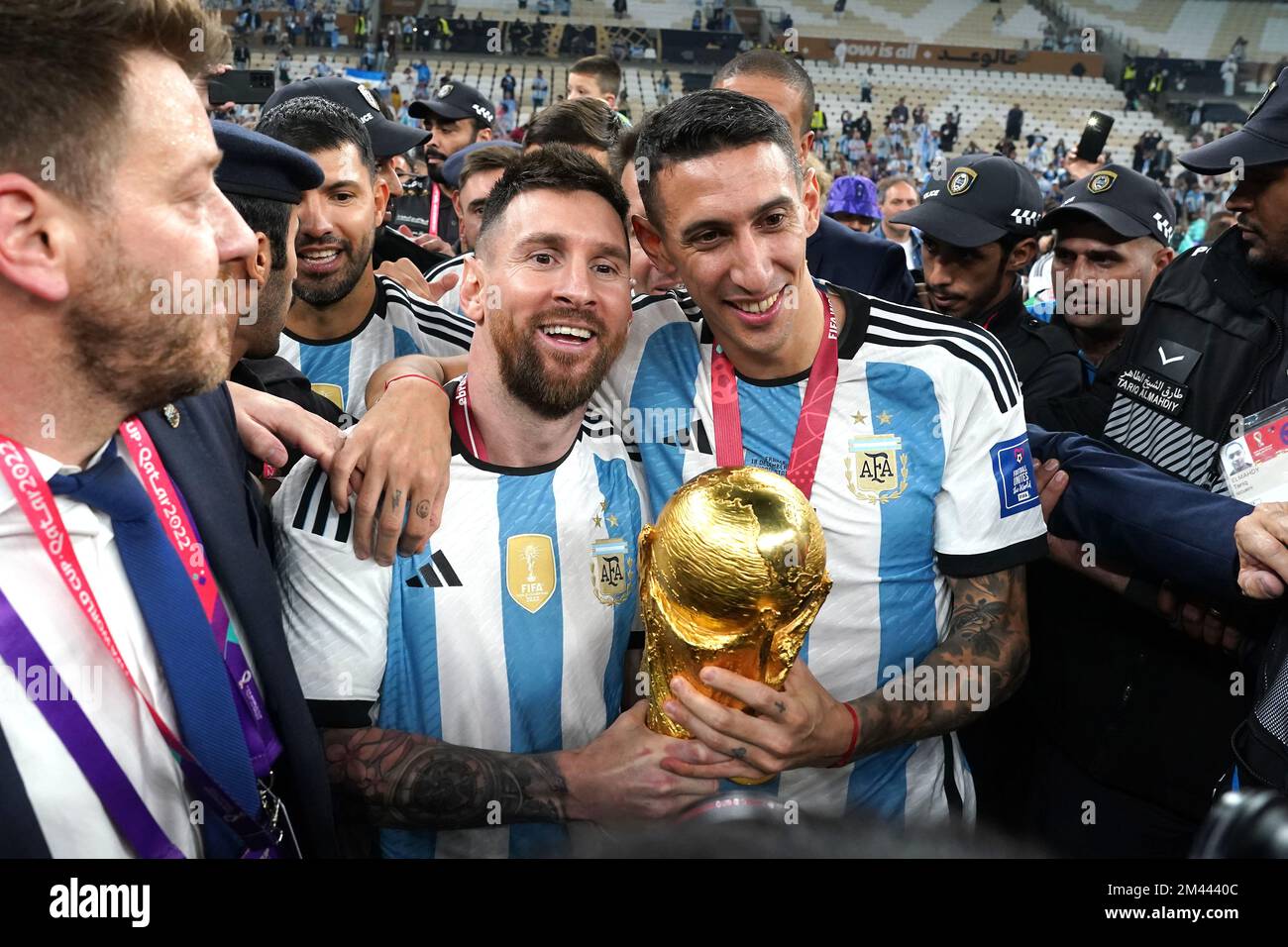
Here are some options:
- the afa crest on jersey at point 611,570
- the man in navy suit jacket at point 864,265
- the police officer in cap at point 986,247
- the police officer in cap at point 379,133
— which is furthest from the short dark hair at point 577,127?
the afa crest on jersey at point 611,570

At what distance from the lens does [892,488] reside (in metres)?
1.86

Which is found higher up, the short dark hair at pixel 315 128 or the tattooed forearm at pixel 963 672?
the short dark hair at pixel 315 128

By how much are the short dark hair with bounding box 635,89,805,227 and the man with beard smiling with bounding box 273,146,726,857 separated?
116mm

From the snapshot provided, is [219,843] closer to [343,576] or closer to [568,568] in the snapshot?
[343,576]

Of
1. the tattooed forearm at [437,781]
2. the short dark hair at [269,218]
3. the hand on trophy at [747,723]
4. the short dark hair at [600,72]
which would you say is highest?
the short dark hair at [600,72]

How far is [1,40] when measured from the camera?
1.02 m

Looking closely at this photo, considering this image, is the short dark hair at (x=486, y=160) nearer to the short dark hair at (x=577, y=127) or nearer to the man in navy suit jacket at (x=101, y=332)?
the short dark hair at (x=577, y=127)

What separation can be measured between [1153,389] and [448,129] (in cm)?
508

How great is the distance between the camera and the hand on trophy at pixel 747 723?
4.76 feet

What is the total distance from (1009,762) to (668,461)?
4.55ft

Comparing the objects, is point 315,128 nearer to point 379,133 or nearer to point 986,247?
point 379,133

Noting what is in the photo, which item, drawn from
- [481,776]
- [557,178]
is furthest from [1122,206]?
[481,776]

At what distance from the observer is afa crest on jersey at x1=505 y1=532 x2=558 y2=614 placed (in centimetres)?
172

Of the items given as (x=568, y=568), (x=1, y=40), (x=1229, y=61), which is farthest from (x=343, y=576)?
(x=1229, y=61)
